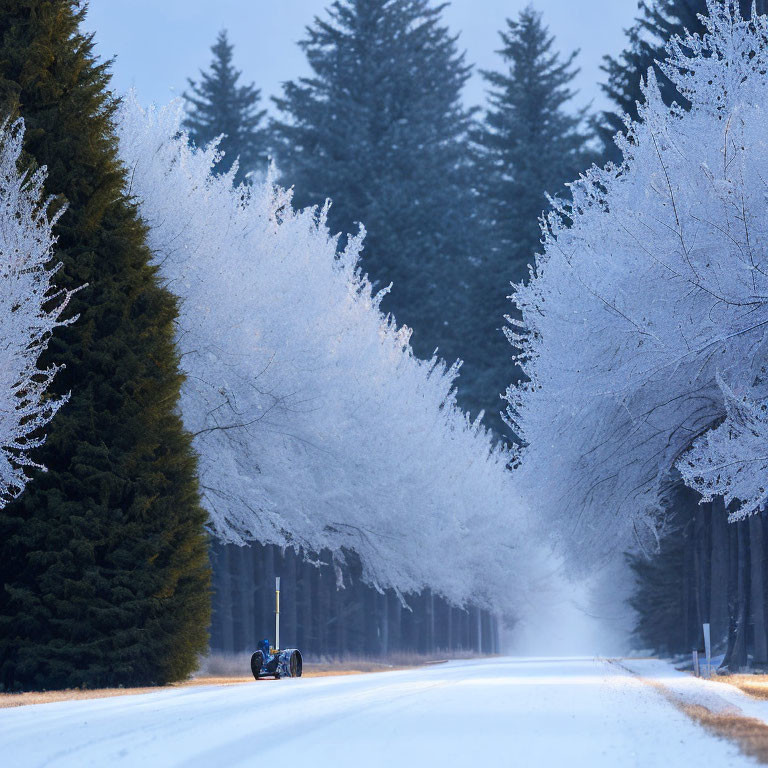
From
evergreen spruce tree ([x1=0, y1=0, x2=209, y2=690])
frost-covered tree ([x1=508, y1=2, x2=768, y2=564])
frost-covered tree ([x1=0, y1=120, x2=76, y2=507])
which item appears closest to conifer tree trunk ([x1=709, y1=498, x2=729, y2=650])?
frost-covered tree ([x1=508, y1=2, x2=768, y2=564])

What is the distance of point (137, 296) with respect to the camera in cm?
2353

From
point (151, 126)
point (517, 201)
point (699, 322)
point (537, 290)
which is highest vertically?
point (517, 201)

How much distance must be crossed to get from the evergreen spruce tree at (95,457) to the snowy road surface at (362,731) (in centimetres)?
414

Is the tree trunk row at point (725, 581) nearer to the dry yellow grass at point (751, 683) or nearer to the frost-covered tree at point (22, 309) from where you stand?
the dry yellow grass at point (751, 683)

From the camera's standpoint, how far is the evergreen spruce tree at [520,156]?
6012cm

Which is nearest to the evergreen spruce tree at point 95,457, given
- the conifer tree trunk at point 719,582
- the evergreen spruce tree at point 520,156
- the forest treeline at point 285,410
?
the forest treeline at point 285,410

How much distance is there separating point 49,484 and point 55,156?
18.5 ft

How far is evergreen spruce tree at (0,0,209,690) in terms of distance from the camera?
21.4 metres

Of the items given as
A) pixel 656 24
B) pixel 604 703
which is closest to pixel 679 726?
pixel 604 703

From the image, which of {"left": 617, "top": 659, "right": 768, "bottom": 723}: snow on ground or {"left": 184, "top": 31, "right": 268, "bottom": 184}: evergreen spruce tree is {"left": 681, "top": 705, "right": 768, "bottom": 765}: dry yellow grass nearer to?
{"left": 617, "top": 659, "right": 768, "bottom": 723}: snow on ground

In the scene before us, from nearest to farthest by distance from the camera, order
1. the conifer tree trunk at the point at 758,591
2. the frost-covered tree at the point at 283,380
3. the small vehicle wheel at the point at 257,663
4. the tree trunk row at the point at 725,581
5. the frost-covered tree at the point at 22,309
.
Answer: the frost-covered tree at the point at 22,309 < the small vehicle wheel at the point at 257,663 < the conifer tree trunk at the point at 758,591 < the tree trunk row at the point at 725,581 < the frost-covered tree at the point at 283,380

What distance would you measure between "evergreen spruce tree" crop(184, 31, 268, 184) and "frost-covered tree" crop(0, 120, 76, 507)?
4935cm

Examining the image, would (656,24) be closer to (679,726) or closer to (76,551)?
(76,551)

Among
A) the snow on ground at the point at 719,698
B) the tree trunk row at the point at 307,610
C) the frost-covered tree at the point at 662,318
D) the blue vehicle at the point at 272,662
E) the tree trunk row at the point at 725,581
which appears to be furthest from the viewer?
the tree trunk row at the point at 307,610
